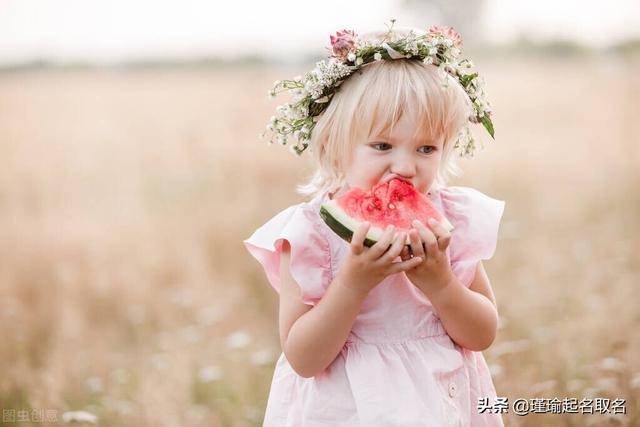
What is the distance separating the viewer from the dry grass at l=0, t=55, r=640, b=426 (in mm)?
4141

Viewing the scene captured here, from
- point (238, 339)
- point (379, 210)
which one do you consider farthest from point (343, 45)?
point (238, 339)

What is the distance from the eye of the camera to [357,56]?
7.70ft

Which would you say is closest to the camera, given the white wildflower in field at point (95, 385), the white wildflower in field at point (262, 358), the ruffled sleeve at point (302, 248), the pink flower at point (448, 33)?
the ruffled sleeve at point (302, 248)

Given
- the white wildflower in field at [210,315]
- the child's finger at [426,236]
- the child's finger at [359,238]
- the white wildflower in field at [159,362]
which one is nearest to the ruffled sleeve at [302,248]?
Answer: the child's finger at [359,238]

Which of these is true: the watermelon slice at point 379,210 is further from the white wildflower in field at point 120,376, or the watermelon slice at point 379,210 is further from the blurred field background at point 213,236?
the white wildflower in field at point 120,376

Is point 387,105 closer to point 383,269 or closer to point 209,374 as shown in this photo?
point 383,269

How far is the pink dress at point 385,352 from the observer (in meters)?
2.28

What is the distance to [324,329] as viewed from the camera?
2213 mm

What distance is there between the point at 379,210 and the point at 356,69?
0.48m

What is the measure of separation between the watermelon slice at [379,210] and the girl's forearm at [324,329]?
6.4 inches

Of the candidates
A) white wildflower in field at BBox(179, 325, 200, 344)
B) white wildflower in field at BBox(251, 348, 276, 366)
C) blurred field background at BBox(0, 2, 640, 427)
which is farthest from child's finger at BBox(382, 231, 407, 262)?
white wildflower in field at BBox(179, 325, 200, 344)

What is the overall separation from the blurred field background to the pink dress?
4.62ft

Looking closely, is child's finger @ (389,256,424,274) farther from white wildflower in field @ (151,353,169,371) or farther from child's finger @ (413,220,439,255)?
white wildflower in field @ (151,353,169,371)

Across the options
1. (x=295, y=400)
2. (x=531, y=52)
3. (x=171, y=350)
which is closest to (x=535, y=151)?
(x=531, y=52)
